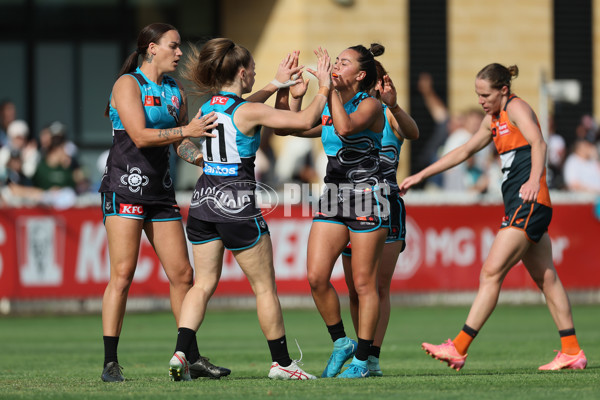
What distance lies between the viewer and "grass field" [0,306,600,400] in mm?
6644

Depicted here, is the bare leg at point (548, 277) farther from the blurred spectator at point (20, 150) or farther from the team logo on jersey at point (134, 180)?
the blurred spectator at point (20, 150)

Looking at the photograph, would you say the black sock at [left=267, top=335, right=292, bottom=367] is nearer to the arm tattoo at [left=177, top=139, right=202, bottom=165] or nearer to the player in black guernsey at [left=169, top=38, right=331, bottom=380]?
the player in black guernsey at [left=169, top=38, right=331, bottom=380]

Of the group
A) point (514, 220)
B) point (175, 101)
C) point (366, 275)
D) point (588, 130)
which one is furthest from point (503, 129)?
point (588, 130)

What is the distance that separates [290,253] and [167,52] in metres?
7.79

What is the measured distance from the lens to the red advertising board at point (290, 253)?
14.5 metres

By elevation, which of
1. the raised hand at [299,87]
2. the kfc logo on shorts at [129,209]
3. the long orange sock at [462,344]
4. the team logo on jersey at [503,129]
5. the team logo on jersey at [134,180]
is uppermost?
the raised hand at [299,87]

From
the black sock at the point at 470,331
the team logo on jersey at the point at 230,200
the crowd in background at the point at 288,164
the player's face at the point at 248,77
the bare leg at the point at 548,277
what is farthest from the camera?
the crowd in background at the point at 288,164

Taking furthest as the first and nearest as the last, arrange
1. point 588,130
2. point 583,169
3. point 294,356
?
point 588,130 < point 583,169 < point 294,356

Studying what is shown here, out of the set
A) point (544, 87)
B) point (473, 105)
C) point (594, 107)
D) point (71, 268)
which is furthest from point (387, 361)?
point (594, 107)

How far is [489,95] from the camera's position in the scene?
8328 mm

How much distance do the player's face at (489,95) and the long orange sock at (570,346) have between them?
69.7 inches

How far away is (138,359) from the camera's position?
986 cm

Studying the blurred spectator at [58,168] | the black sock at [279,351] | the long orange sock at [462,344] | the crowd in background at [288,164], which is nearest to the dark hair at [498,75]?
the long orange sock at [462,344]

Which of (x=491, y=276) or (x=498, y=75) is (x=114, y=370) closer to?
(x=491, y=276)
